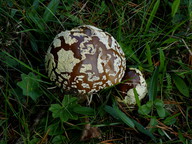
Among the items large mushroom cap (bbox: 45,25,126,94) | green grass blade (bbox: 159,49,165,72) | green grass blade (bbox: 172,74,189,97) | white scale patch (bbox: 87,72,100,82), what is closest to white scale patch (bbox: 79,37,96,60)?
large mushroom cap (bbox: 45,25,126,94)

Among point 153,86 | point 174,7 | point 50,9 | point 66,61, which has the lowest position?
point 153,86

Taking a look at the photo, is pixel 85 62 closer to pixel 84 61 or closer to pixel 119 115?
pixel 84 61

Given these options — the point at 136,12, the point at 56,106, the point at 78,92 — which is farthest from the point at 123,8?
the point at 56,106

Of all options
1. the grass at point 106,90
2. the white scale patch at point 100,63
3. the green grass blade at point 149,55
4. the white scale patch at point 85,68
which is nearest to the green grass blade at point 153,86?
the grass at point 106,90

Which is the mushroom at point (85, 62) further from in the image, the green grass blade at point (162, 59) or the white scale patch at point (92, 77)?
the green grass blade at point (162, 59)

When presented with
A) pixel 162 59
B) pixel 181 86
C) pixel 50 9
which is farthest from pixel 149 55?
pixel 50 9

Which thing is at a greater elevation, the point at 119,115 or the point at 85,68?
the point at 85,68
